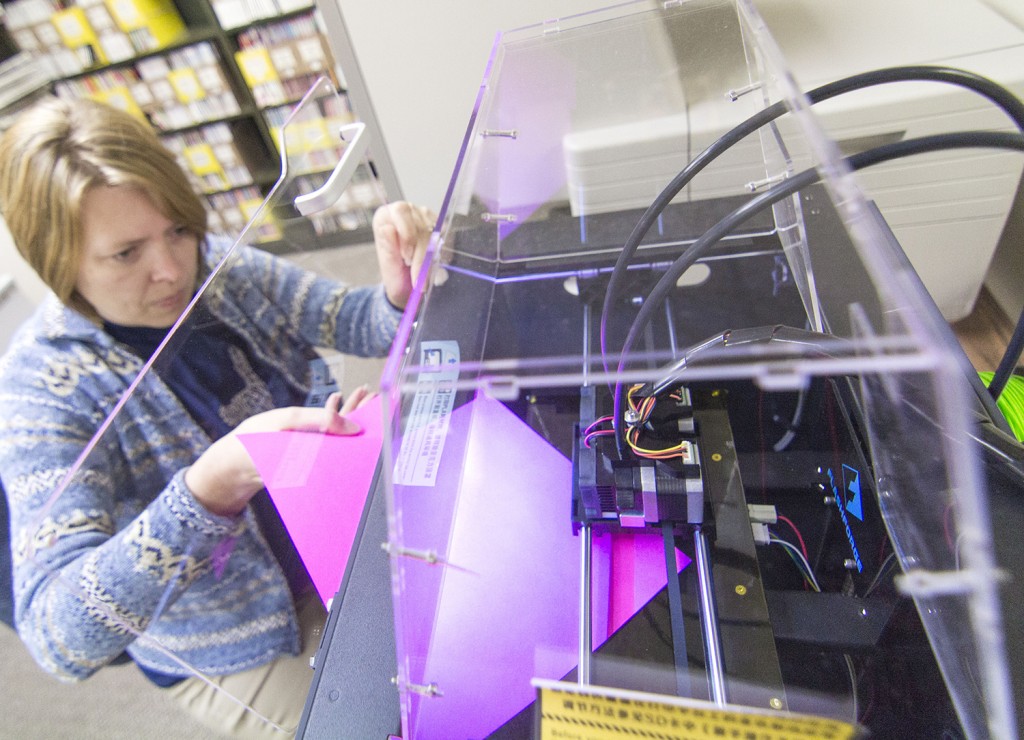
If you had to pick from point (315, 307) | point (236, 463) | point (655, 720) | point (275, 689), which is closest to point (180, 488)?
point (236, 463)

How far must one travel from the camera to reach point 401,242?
34.7 inches

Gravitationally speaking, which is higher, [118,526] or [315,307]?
[315,307]

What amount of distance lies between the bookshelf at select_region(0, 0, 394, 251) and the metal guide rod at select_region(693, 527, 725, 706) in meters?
2.10

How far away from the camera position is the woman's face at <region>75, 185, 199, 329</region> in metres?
0.75

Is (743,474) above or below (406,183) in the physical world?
below

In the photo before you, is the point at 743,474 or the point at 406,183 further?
the point at 406,183

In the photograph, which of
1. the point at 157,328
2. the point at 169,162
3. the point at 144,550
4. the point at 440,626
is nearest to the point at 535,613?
the point at 440,626

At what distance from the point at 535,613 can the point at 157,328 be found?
0.73 m

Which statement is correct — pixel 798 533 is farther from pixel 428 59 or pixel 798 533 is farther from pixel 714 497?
pixel 428 59

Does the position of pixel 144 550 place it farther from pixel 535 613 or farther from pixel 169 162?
pixel 169 162

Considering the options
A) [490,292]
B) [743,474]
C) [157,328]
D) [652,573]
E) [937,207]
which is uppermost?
[937,207]

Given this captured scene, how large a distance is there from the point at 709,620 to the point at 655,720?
135 mm

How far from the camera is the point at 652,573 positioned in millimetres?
521

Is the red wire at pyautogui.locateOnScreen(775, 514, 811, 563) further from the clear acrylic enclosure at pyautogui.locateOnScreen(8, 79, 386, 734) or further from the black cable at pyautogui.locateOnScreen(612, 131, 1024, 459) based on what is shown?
the clear acrylic enclosure at pyautogui.locateOnScreen(8, 79, 386, 734)
